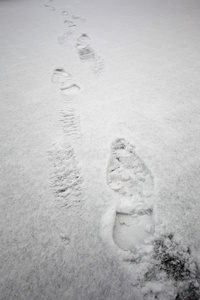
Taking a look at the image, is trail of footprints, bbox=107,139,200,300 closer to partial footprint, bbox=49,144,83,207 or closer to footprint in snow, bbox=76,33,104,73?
partial footprint, bbox=49,144,83,207

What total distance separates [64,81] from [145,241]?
131cm

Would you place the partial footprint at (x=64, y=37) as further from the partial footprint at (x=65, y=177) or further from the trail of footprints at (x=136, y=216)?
the partial footprint at (x=65, y=177)

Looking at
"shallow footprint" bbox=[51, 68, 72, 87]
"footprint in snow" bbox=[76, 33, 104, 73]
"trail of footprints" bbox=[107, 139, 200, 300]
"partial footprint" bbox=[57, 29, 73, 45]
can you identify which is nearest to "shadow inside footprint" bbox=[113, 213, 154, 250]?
"trail of footprints" bbox=[107, 139, 200, 300]

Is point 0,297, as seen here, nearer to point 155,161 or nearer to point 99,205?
point 99,205

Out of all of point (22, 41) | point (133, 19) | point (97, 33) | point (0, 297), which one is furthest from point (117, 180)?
point (133, 19)

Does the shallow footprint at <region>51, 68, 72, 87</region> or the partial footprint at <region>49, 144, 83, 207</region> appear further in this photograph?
the shallow footprint at <region>51, 68, 72, 87</region>

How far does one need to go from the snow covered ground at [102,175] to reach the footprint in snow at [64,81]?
1cm

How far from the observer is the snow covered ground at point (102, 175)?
526 millimetres

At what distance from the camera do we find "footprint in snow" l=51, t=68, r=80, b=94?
131cm

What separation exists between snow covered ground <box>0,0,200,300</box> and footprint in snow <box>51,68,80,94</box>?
14 millimetres

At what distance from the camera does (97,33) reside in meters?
2.12

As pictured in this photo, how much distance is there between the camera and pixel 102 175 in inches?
30.3

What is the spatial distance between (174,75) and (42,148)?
3.71ft

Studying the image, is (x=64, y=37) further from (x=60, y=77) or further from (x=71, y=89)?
(x=71, y=89)
